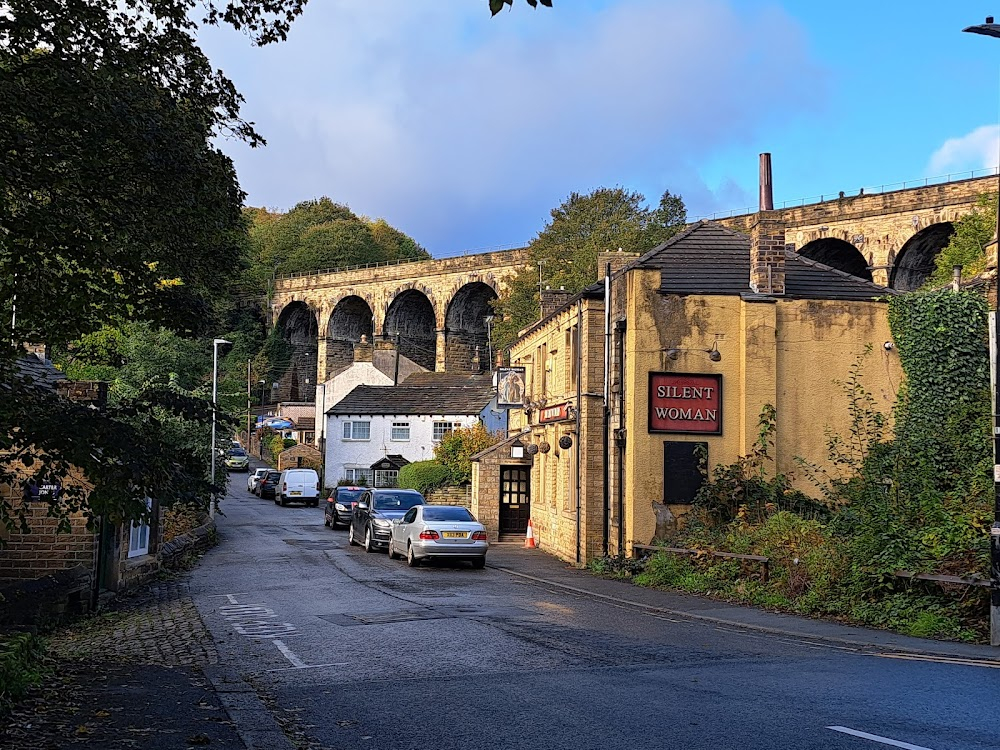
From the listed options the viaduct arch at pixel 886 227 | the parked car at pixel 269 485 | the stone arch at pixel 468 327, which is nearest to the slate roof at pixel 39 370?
the viaduct arch at pixel 886 227

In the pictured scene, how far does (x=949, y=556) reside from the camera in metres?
13.3

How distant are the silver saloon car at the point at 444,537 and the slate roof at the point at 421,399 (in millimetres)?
28042

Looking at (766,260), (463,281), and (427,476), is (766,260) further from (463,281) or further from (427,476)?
(463,281)

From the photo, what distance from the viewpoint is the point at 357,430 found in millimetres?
55062

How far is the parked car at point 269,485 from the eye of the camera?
186 ft

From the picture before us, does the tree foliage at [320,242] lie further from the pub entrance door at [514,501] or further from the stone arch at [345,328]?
the pub entrance door at [514,501]

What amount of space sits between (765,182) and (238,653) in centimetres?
3230

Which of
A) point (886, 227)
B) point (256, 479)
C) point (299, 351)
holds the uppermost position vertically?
point (886, 227)

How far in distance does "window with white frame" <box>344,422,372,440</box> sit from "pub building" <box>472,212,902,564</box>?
107ft

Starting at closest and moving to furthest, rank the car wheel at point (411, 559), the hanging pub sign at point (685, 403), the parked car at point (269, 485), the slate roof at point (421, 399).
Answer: the hanging pub sign at point (685, 403) → the car wheel at point (411, 559) → the slate roof at point (421, 399) → the parked car at point (269, 485)

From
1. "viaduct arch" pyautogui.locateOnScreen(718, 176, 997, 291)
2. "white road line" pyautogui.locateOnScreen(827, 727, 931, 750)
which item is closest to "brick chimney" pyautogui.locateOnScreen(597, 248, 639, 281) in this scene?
"white road line" pyautogui.locateOnScreen(827, 727, 931, 750)

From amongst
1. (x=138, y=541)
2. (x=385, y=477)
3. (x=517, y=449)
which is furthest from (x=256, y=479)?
(x=138, y=541)

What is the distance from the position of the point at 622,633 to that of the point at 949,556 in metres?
4.53

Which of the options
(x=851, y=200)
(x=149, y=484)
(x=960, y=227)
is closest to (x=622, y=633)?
(x=149, y=484)
